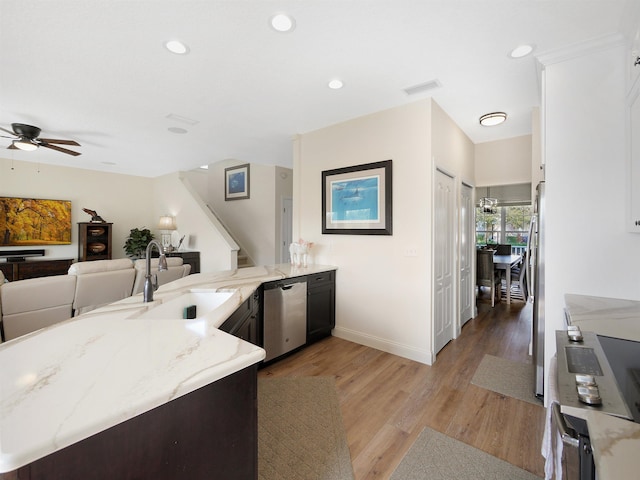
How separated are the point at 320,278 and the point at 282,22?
96.8 inches

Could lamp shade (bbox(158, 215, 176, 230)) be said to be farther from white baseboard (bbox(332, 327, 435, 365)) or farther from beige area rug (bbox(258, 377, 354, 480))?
beige area rug (bbox(258, 377, 354, 480))

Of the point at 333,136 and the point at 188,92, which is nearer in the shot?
the point at 188,92

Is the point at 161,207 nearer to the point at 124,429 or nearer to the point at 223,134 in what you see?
the point at 223,134

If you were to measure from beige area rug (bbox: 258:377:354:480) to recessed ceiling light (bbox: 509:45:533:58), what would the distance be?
302 cm

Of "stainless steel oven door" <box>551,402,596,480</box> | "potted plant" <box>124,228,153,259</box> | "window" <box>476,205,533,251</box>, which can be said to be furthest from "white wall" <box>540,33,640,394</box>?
"potted plant" <box>124,228,153,259</box>

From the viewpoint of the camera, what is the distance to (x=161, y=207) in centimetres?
722

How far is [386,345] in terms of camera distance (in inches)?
126

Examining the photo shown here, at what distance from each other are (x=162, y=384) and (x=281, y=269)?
2545 mm

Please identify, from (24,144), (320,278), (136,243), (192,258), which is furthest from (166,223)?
(320,278)

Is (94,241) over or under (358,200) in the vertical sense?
under

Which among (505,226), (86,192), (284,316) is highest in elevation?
(86,192)

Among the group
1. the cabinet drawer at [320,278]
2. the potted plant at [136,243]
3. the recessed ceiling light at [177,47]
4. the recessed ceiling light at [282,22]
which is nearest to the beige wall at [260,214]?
the potted plant at [136,243]

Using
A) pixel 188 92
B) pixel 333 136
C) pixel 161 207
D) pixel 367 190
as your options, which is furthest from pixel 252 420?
pixel 161 207

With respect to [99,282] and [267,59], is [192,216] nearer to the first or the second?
[99,282]
